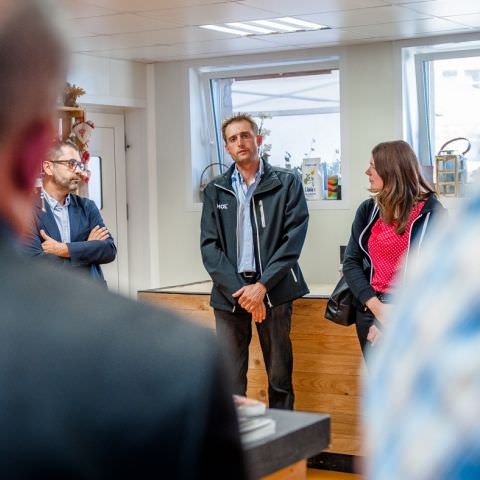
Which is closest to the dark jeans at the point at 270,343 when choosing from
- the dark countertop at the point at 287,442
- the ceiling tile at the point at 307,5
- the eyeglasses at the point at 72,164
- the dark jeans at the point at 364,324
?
the dark jeans at the point at 364,324

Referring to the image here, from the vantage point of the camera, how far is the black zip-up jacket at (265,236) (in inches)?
181

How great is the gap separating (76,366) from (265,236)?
13.6ft

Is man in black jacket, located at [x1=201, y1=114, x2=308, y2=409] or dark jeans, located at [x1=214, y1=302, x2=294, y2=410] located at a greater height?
man in black jacket, located at [x1=201, y1=114, x2=308, y2=409]

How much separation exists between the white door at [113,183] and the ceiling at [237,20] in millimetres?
652

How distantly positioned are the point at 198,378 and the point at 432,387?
22cm

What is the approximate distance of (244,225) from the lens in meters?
4.69

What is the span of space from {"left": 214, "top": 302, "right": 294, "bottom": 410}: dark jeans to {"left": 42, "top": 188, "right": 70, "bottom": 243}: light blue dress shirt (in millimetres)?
791

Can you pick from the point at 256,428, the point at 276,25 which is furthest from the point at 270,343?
the point at 256,428

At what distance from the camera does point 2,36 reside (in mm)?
515

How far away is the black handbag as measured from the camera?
428 centimetres

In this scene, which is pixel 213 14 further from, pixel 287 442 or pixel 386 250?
pixel 287 442

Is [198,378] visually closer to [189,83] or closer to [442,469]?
[442,469]

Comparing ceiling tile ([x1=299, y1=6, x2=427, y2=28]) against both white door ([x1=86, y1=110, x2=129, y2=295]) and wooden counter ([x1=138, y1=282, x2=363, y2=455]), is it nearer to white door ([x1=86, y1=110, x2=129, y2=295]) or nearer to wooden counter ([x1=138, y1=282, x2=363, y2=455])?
wooden counter ([x1=138, y1=282, x2=363, y2=455])

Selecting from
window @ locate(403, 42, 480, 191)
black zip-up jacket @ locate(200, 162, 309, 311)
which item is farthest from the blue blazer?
window @ locate(403, 42, 480, 191)
